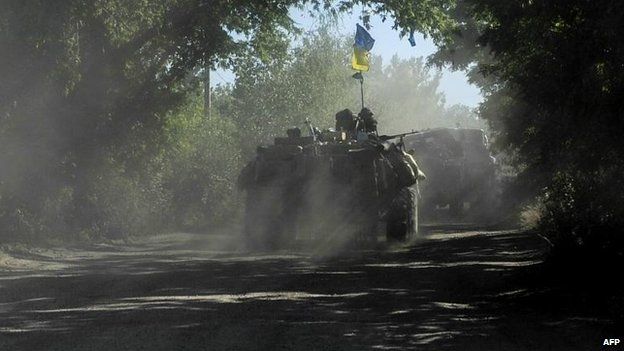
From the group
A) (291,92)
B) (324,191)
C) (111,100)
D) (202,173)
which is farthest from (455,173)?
(291,92)

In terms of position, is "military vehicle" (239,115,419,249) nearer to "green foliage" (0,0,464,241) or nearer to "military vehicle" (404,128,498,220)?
"green foliage" (0,0,464,241)

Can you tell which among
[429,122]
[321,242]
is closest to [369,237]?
[321,242]

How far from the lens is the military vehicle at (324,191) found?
21.0m

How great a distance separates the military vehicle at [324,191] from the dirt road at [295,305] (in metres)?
1.29

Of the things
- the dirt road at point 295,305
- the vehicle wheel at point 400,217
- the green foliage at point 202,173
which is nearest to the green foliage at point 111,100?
the green foliage at point 202,173

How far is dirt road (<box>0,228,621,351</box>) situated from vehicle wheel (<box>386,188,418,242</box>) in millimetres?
1894

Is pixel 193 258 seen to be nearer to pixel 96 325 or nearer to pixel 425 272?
pixel 425 272

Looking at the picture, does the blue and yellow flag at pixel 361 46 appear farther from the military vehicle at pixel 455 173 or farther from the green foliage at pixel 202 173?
the green foliage at pixel 202 173

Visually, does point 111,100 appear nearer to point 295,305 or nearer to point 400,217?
point 400,217

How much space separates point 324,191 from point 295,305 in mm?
8743

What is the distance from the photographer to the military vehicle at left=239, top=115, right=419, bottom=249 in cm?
2105

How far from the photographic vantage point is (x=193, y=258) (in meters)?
19.9

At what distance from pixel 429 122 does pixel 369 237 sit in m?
142

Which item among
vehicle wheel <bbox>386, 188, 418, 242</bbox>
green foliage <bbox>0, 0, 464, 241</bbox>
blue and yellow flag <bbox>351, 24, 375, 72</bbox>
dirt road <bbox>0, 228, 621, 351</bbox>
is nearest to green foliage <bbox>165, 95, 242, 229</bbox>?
green foliage <bbox>0, 0, 464, 241</bbox>
